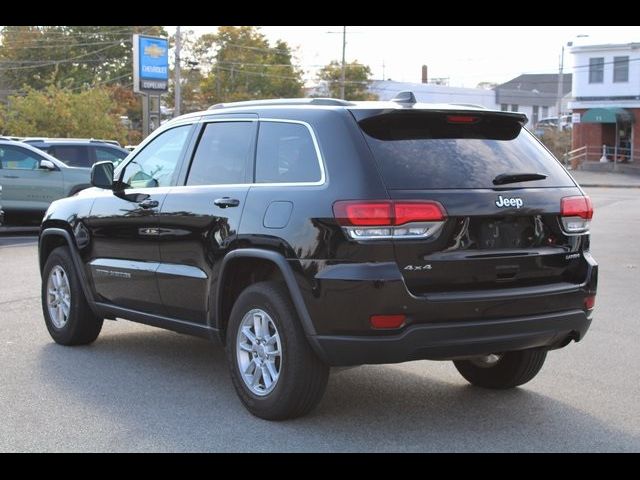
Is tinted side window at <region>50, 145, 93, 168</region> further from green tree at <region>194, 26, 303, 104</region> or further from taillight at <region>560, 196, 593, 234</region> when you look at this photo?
green tree at <region>194, 26, 303, 104</region>

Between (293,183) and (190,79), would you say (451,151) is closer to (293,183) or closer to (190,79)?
(293,183)

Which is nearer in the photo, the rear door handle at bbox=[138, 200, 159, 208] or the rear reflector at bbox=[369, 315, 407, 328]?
the rear reflector at bbox=[369, 315, 407, 328]

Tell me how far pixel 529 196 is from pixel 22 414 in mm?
3350

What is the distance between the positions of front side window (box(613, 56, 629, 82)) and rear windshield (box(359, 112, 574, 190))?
165ft

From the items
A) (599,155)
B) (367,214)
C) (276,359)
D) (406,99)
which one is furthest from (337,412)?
(599,155)

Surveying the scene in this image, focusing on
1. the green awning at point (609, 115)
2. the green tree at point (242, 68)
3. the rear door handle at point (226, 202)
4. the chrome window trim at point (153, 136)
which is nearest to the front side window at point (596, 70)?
the green awning at point (609, 115)

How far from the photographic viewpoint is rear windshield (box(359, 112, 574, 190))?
16.9 feet

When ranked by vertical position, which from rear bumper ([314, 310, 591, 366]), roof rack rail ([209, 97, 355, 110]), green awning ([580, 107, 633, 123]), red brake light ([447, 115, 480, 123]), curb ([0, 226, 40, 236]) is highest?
green awning ([580, 107, 633, 123])

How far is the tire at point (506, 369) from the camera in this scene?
609cm

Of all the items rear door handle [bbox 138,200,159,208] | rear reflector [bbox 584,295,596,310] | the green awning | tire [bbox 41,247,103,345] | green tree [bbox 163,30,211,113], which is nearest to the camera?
rear reflector [bbox 584,295,596,310]

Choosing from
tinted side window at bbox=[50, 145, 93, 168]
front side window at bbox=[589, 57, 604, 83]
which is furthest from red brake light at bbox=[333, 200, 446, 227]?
front side window at bbox=[589, 57, 604, 83]

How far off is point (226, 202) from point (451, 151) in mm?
1464

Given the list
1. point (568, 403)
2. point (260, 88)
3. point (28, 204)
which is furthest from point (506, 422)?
point (260, 88)

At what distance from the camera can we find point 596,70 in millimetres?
53906
